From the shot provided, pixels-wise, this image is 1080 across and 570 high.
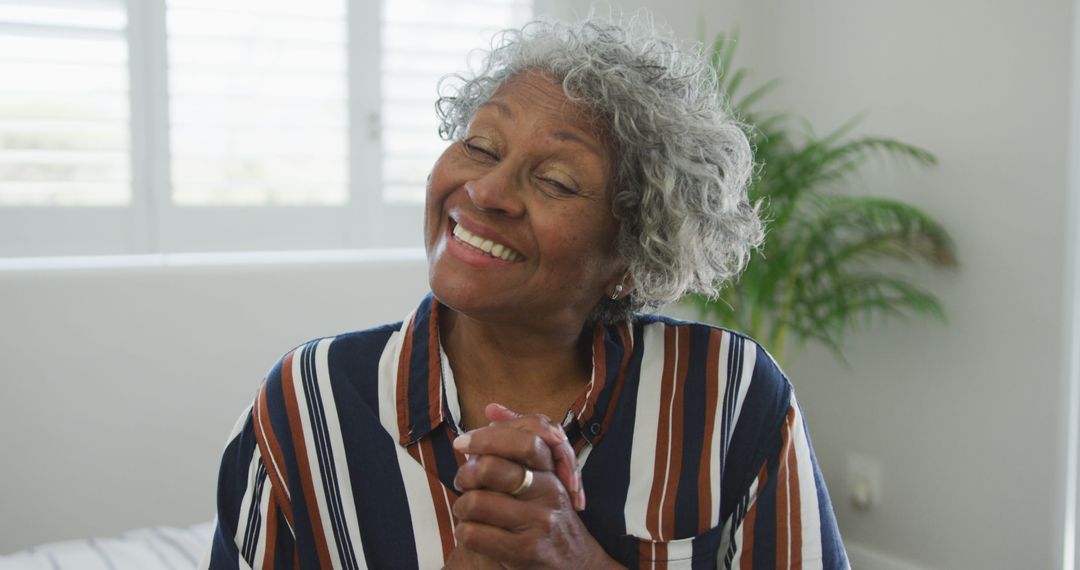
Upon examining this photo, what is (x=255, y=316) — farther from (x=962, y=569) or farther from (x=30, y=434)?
(x=962, y=569)

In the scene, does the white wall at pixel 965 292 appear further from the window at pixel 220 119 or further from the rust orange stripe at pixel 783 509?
the rust orange stripe at pixel 783 509

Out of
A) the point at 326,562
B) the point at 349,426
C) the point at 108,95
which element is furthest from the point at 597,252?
the point at 108,95

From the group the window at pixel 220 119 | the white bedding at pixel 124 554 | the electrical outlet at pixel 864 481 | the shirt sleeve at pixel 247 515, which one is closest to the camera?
the shirt sleeve at pixel 247 515

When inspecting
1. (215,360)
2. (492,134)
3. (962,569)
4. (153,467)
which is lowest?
(962,569)

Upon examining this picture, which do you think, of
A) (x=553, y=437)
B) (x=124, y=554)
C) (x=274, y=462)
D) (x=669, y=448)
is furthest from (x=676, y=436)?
(x=124, y=554)

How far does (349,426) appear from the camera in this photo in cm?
122

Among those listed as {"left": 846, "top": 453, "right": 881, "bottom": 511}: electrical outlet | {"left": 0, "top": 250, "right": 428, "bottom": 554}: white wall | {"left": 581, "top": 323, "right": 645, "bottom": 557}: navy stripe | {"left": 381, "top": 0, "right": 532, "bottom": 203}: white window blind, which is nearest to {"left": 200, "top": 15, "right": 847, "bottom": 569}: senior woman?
{"left": 581, "top": 323, "right": 645, "bottom": 557}: navy stripe

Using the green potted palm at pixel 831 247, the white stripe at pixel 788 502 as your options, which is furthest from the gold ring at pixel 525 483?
the green potted palm at pixel 831 247

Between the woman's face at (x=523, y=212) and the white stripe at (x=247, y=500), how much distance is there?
29 cm

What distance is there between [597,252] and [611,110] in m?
0.17

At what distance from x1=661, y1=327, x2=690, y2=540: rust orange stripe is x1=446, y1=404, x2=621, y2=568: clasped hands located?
0.18 meters

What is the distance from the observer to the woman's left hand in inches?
40.7

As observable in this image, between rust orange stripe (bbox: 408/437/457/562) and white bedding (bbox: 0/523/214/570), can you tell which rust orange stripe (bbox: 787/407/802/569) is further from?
white bedding (bbox: 0/523/214/570)

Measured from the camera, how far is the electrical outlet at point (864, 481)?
3.24m
